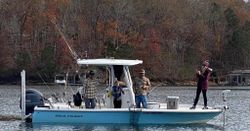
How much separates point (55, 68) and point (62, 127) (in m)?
68.1

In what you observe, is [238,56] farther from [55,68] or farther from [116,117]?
[116,117]

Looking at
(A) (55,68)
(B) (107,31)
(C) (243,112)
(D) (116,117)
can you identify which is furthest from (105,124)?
(B) (107,31)

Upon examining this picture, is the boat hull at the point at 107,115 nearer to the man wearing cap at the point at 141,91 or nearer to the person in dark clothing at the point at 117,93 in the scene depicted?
the man wearing cap at the point at 141,91

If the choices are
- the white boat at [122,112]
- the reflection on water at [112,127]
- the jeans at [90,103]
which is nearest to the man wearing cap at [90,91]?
the jeans at [90,103]

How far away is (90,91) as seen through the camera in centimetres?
2802

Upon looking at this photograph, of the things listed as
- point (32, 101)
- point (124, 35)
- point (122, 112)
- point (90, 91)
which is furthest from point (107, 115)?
point (124, 35)

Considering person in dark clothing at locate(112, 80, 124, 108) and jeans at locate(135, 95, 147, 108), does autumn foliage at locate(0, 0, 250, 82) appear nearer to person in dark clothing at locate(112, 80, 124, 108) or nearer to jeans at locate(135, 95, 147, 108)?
person in dark clothing at locate(112, 80, 124, 108)

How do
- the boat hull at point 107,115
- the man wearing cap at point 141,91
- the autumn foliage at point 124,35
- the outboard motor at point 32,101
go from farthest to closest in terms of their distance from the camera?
the autumn foliage at point 124,35, the outboard motor at point 32,101, the man wearing cap at point 141,91, the boat hull at point 107,115

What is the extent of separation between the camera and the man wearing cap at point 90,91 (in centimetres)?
2797

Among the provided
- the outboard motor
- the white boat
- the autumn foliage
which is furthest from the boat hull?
the autumn foliage

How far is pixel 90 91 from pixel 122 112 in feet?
5.17

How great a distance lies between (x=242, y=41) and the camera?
354ft

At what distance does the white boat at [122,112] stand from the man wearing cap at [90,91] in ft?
1.07

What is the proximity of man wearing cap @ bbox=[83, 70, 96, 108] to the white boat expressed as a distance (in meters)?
0.33
